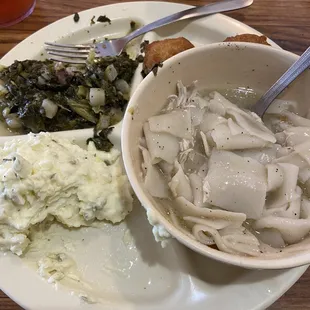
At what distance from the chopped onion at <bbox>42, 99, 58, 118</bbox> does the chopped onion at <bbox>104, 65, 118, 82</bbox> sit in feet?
0.99

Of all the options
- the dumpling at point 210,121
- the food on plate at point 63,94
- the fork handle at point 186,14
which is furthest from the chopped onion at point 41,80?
the dumpling at point 210,121

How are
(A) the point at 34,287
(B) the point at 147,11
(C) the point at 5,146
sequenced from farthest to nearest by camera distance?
(B) the point at 147,11
(C) the point at 5,146
(A) the point at 34,287

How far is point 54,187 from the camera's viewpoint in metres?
1.73

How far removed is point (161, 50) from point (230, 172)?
2.85 ft

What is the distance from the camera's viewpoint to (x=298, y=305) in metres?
1.80

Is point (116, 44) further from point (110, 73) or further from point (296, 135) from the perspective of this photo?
point (296, 135)

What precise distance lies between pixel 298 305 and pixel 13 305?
4.05 ft

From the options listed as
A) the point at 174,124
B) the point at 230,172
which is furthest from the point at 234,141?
the point at 174,124

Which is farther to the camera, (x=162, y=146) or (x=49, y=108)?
(x=49, y=108)

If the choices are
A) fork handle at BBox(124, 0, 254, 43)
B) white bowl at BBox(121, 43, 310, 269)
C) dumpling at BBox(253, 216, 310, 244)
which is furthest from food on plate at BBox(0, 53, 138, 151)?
dumpling at BBox(253, 216, 310, 244)

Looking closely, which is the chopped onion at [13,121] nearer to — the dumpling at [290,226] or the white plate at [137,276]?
the white plate at [137,276]

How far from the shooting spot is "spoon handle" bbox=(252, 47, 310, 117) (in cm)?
157

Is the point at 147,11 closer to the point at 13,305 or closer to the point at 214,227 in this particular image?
the point at 214,227

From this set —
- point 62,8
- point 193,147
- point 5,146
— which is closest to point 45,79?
point 5,146
